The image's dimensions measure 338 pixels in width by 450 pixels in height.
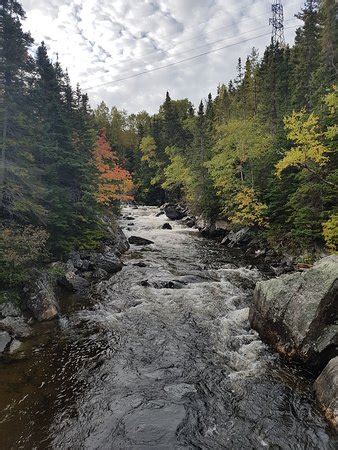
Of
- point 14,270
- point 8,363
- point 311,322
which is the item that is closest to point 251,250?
point 311,322

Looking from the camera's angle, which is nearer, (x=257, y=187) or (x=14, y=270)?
(x=14, y=270)

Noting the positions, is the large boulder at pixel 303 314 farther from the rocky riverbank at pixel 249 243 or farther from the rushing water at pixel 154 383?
the rocky riverbank at pixel 249 243

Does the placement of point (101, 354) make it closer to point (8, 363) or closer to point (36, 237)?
point (8, 363)

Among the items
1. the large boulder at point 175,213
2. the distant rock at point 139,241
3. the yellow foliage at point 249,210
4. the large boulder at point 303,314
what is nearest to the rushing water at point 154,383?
the large boulder at point 303,314

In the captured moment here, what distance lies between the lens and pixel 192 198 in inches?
1652

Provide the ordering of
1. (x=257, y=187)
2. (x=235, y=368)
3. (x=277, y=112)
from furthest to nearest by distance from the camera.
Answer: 1. (x=277, y=112)
2. (x=257, y=187)
3. (x=235, y=368)

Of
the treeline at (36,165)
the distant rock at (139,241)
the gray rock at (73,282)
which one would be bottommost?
the gray rock at (73,282)

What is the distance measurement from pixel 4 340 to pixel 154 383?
5768mm

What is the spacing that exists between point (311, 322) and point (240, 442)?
4088mm

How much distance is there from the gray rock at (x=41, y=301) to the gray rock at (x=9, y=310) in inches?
25.0

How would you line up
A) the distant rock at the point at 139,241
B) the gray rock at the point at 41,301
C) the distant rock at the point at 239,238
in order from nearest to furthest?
the gray rock at the point at 41,301 < the distant rock at the point at 239,238 < the distant rock at the point at 139,241

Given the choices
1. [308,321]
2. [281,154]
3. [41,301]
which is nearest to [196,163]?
[281,154]

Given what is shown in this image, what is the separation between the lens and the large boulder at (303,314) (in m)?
9.25

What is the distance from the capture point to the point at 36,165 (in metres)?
18.9
